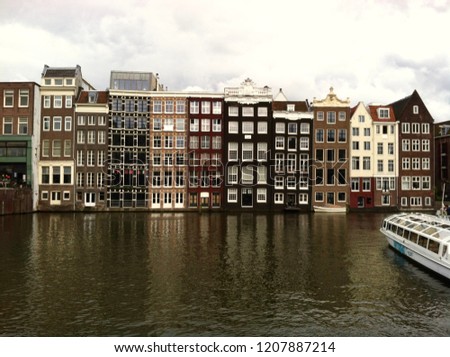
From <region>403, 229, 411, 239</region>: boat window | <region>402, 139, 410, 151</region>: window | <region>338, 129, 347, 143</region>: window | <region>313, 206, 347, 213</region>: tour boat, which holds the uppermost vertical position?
<region>338, 129, 347, 143</region>: window

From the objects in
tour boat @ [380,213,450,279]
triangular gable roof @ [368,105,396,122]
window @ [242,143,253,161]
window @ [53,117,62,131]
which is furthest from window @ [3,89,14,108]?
triangular gable roof @ [368,105,396,122]

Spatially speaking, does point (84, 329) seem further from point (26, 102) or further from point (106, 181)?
point (26, 102)

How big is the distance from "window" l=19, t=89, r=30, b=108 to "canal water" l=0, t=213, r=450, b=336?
3898 cm

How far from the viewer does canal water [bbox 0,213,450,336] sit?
1383cm

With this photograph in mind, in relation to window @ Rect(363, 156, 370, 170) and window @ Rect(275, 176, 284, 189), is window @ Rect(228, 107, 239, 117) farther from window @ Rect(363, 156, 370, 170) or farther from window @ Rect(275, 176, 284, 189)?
window @ Rect(363, 156, 370, 170)

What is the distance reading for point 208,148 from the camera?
6744 cm

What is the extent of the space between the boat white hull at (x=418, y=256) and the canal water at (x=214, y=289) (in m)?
0.55

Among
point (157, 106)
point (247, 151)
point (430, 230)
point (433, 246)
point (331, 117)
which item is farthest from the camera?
point (331, 117)

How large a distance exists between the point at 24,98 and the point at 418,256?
204 ft

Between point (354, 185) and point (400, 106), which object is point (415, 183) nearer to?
point (354, 185)

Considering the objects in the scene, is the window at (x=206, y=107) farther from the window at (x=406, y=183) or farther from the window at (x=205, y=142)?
the window at (x=406, y=183)

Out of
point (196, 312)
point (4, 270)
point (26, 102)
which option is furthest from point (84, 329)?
point (26, 102)

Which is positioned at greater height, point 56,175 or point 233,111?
point 233,111

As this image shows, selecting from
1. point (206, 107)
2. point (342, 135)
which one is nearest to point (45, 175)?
point (206, 107)
